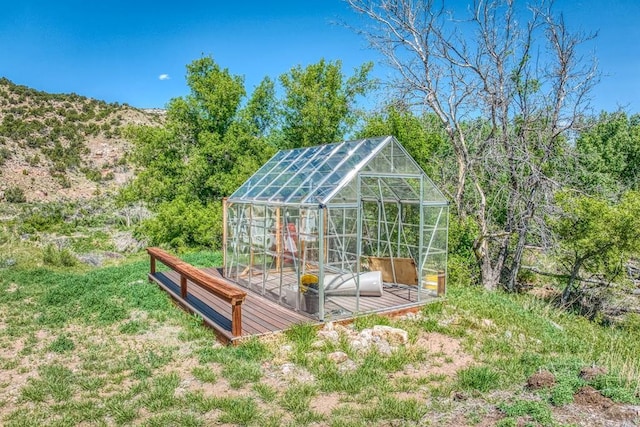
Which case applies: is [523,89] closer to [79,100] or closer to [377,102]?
[377,102]

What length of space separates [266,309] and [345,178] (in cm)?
285

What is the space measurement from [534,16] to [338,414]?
1239 cm

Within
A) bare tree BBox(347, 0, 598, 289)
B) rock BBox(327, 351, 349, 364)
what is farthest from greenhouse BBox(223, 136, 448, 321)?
bare tree BBox(347, 0, 598, 289)

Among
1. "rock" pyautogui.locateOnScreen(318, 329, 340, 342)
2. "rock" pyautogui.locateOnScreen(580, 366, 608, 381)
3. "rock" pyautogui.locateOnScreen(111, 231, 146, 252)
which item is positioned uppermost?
"rock" pyautogui.locateOnScreen(580, 366, 608, 381)

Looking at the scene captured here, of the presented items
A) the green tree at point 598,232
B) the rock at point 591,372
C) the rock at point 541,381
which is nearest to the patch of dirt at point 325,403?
the rock at point 541,381

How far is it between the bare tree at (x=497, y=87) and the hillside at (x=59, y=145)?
2536cm

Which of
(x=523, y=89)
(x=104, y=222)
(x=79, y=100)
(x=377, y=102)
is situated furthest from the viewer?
(x=79, y=100)

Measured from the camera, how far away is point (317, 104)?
1916cm

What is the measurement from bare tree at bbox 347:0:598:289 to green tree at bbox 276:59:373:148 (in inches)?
229

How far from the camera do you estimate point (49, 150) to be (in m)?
31.1

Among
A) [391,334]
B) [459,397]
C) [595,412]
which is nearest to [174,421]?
[459,397]

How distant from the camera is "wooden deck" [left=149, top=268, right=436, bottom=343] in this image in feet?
22.6

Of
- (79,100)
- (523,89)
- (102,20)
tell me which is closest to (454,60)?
(523,89)

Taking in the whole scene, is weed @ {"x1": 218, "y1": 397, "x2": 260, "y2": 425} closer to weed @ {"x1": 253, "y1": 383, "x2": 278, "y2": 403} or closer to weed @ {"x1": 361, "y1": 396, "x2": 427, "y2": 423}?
weed @ {"x1": 253, "y1": 383, "x2": 278, "y2": 403}
